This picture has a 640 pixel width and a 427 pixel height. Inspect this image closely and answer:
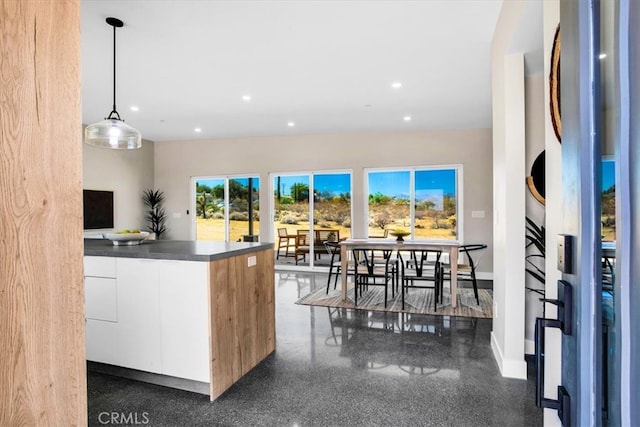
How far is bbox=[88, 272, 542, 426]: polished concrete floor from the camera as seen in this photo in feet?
6.98

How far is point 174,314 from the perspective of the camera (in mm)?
2406

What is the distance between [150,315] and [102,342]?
0.53 m

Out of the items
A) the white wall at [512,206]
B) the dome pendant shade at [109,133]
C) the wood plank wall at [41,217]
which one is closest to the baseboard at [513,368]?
the white wall at [512,206]

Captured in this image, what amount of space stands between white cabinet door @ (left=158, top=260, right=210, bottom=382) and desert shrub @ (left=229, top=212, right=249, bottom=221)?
5490 millimetres

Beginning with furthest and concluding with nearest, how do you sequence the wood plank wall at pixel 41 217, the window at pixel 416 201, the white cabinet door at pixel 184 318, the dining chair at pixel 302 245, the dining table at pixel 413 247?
the dining chair at pixel 302 245 < the window at pixel 416 201 < the dining table at pixel 413 247 < the white cabinet door at pixel 184 318 < the wood plank wall at pixel 41 217

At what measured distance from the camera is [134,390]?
97.3 inches

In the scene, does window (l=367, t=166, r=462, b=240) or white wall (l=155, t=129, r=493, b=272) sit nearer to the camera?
white wall (l=155, t=129, r=493, b=272)

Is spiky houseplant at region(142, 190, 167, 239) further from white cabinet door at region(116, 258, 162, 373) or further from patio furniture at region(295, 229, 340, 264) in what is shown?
white cabinet door at region(116, 258, 162, 373)

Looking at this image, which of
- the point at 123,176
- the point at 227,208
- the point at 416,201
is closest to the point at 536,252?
the point at 416,201

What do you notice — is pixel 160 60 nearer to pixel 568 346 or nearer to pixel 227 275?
pixel 227 275

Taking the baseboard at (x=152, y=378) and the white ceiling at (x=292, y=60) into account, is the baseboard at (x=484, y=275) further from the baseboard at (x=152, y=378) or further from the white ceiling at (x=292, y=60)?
the baseboard at (x=152, y=378)

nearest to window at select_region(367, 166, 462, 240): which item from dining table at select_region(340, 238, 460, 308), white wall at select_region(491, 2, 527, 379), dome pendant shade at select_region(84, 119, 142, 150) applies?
dining table at select_region(340, 238, 460, 308)

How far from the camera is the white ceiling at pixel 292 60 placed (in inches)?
110

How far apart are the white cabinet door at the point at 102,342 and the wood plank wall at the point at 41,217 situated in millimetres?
1646
